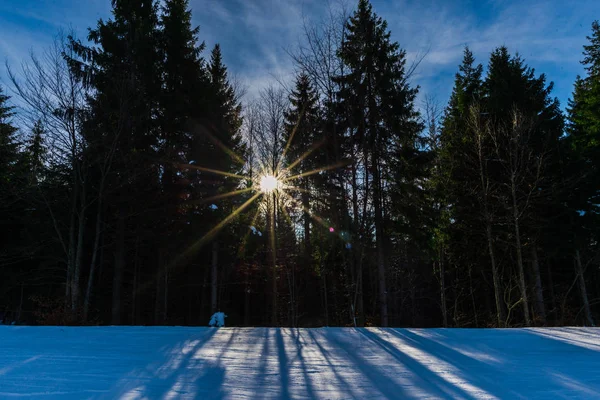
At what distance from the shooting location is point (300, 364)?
3686mm

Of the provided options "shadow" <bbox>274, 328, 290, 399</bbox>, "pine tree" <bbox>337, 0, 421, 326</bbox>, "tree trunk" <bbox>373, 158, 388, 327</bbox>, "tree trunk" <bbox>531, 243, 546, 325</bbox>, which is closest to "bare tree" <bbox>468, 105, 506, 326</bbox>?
"tree trunk" <bbox>531, 243, 546, 325</bbox>

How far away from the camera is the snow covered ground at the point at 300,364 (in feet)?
9.32

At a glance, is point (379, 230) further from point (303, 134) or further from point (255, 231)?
point (255, 231)

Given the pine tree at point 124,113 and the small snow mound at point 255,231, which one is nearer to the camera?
the pine tree at point 124,113

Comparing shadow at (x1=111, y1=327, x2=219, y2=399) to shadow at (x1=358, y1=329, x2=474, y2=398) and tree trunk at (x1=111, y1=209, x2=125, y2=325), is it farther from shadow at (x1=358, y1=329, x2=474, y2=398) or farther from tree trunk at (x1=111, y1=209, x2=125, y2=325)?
tree trunk at (x1=111, y1=209, x2=125, y2=325)

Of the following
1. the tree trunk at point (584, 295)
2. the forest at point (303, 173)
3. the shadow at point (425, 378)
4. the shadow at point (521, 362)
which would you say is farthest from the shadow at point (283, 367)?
the tree trunk at point (584, 295)

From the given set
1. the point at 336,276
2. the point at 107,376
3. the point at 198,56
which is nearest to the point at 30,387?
the point at 107,376

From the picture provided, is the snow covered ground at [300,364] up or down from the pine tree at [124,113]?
down

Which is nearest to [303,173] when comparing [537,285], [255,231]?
[255,231]

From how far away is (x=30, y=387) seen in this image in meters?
2.91

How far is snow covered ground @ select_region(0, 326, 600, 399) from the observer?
2842mm

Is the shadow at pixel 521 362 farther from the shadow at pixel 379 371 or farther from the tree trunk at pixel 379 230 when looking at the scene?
the tree trunk at pixel 379 230

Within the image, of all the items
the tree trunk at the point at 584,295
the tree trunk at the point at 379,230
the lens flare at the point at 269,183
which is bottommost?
the tree trunk at the point at 584,295

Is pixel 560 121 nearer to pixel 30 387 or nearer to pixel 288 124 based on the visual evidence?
pixel 288 124
